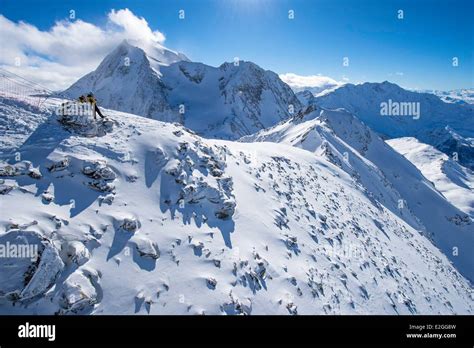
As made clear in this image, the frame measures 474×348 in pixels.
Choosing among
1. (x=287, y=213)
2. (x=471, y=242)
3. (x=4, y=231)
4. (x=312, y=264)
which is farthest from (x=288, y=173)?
(x=471, y=242)

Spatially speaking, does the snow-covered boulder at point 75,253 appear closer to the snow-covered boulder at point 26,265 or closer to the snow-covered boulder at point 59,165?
the snow-covered boulder at point 26,265

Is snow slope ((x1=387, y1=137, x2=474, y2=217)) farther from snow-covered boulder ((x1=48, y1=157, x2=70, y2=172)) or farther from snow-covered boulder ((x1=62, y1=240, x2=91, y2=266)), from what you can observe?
snow-covered boulder ((x1=62, y1=240, x2=91, y2=266))

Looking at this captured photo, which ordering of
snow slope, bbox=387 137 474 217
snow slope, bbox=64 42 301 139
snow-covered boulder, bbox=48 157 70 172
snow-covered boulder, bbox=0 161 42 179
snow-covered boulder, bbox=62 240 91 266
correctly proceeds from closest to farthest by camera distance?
1. snow-covered boulder, bbox=62 240 91 266
2. snow-covered boulder, bbox=0 161 42 179
3. snow-covered boulder, bbox=48 157 70 172
4. snow slope, bbox=387 137 474 217
5. snow slope, bbox=64 42 301 139

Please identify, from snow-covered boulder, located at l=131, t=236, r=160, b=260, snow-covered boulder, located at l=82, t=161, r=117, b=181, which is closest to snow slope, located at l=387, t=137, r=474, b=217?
snow-covered boulder, located at l=131, t=236, r=160, b=260

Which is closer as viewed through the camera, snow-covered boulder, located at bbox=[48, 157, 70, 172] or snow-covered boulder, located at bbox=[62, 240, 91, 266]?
snow-covered boulder, located at bbox=[62, 240, 91, 266]

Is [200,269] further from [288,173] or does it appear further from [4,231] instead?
[288,173]

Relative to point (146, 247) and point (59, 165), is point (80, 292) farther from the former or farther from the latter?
point (59, 165)
